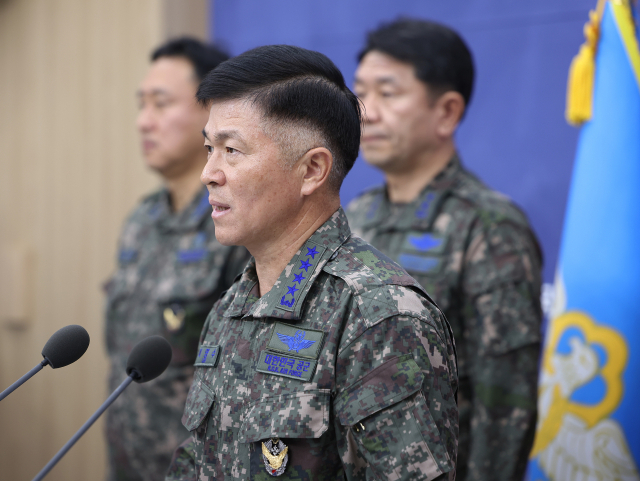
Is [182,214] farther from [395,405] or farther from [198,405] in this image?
[395,405]

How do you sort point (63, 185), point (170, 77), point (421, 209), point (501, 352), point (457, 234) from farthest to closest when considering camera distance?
point (63, 185), point (170, 77), point (421, 209), point (457, 234), point (501, 352)

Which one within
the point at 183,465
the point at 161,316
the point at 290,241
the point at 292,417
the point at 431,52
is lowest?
the point at 161,316

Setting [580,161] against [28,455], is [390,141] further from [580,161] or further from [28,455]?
[28,455]

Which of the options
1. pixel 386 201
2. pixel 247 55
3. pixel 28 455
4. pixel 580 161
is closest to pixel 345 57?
pixel 386 201

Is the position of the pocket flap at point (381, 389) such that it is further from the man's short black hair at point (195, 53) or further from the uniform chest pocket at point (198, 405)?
the man's short black hair at point (195, 53)

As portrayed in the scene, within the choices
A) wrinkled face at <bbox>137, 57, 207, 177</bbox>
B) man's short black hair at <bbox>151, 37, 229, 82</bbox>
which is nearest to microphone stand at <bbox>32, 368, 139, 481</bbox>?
wrinkled face at <bbox>137, 57, 207, 177</bbox>

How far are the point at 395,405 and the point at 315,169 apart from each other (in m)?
0.42

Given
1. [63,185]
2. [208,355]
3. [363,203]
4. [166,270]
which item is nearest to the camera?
[208,355]

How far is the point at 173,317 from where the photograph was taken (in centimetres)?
226

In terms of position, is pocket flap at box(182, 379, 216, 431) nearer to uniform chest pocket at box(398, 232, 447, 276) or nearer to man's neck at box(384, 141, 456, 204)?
uniform chest pocket at box(398, 232, 447, 276)

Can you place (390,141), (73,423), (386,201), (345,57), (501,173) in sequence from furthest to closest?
(73,423), (345,57), (501,173), (386,201), (390,141)

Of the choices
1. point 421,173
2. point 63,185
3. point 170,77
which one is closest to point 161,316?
point 170,77

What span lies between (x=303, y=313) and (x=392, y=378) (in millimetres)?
195

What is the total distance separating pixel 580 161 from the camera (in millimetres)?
2035
